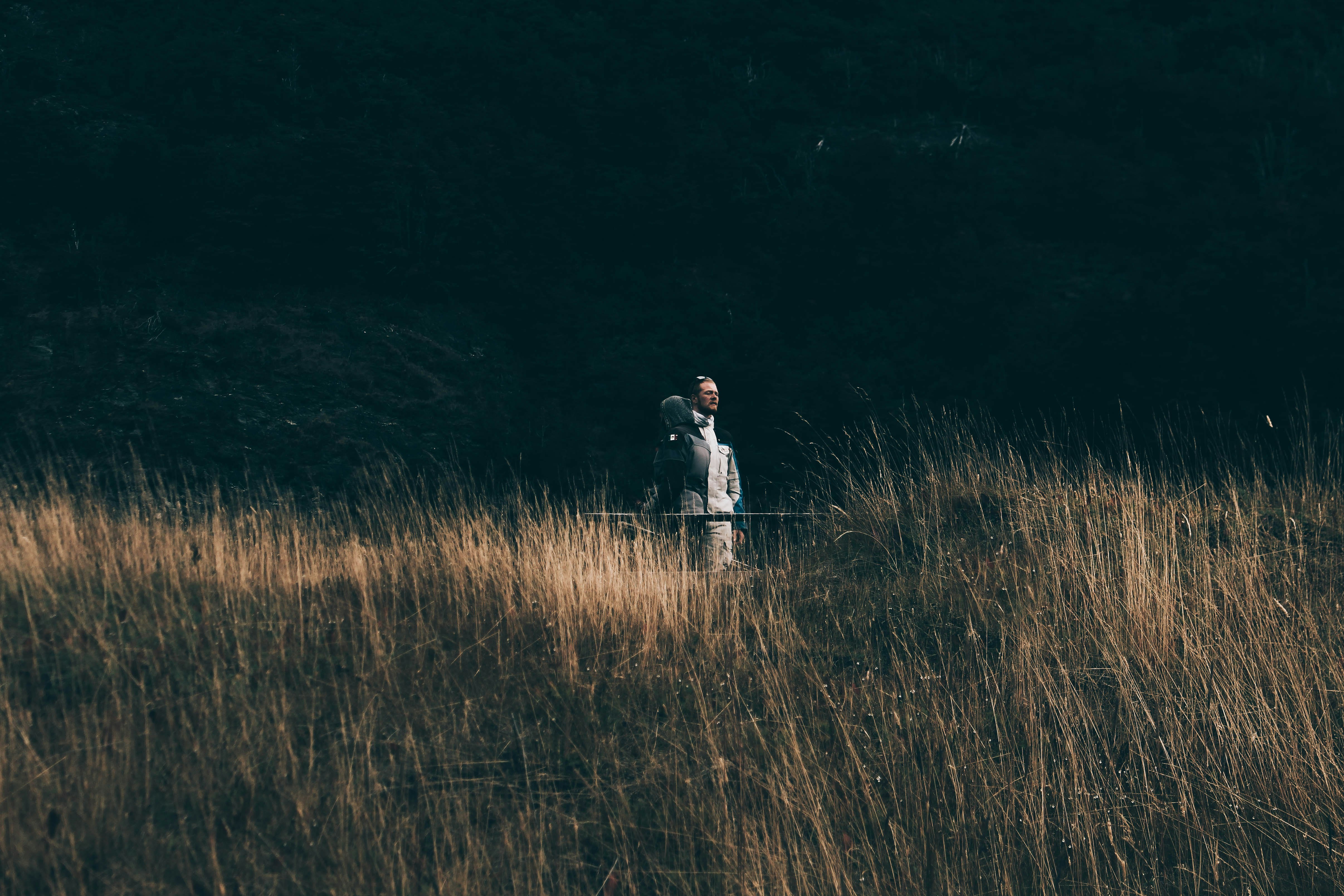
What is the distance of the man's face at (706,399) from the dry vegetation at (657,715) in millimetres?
1363

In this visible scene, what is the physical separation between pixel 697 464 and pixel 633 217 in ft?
37.0

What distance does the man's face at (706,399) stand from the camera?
691cm

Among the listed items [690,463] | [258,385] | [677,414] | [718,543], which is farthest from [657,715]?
[258,385]

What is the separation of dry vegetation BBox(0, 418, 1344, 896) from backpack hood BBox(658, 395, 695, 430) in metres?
1.20

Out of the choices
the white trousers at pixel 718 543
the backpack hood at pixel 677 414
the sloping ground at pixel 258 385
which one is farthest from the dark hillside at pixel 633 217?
the white trousers at pixel 718 543

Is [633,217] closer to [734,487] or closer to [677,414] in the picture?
[677,414]

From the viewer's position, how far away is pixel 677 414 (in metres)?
6.94

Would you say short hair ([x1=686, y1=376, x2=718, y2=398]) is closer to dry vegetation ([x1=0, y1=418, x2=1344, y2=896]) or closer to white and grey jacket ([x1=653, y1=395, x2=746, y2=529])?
white and grey jacket ([x1=653, y1=395, x2=746, y2=529])

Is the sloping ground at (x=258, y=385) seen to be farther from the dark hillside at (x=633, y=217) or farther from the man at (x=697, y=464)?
the man at (x=697, y=464)

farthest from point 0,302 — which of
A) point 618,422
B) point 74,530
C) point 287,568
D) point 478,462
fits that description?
point 287,568

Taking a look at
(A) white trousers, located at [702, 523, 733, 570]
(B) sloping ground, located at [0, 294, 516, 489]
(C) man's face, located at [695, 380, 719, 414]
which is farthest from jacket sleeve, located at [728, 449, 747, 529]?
(B) sloping ground, located at [0, 294, 516, 489]

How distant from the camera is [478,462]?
12797 millimetres

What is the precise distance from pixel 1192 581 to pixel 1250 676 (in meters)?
1.18

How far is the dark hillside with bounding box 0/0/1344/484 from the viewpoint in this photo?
43.8 ft
